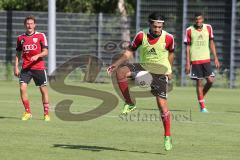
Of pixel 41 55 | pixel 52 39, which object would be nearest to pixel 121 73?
pixel 41 55

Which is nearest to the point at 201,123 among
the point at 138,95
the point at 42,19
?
the point at 138,95

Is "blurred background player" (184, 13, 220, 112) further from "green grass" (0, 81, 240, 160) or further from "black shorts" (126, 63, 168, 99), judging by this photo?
"black shorts" (126, 63, 168, 99)

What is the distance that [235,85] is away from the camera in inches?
1212

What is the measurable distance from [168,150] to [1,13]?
21.8 m

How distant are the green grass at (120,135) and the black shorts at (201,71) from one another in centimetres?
87

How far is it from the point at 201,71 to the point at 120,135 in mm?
6038

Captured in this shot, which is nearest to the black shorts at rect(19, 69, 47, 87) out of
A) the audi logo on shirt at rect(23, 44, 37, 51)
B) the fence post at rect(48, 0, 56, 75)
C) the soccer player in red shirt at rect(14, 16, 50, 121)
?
the soccer player in red shirt at rect(14, 16, 50, 121)

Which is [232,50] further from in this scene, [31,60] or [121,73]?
[31,60]

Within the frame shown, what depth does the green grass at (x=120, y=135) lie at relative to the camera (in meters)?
11.3

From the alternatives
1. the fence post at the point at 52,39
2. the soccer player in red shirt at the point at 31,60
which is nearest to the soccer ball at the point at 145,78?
the soccer player in red shirt at the point at 31,60

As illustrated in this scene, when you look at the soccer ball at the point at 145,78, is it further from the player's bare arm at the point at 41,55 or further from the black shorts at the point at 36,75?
the black shorts at the point at 36,75

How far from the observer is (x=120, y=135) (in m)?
13.7

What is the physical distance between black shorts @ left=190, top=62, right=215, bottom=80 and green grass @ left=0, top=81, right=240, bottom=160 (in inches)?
34.1

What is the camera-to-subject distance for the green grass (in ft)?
37.1
